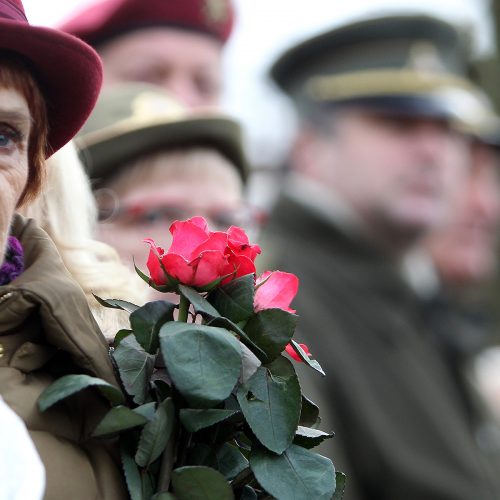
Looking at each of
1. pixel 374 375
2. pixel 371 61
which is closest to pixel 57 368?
pixel 374 375

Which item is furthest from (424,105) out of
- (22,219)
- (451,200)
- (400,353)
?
(22,219)

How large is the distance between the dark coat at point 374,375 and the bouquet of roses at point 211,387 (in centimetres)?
209

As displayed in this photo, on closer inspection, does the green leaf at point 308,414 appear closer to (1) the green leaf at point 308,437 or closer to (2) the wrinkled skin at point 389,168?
(1) the green leaf at point 308,437

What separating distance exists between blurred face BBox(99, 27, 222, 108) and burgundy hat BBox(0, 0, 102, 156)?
2.08 m

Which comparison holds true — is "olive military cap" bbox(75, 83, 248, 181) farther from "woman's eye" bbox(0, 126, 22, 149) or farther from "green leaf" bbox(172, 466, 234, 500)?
"green leaf" bbox(172, 466, 234, 500)

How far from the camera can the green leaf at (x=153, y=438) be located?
5.37 feet

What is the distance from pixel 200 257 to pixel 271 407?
0.22 metres

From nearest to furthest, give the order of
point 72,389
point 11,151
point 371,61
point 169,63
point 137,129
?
point 72,389
point 11,151
point 137,129
point 169,63
point 371,61

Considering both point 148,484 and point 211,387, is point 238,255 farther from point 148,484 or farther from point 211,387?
point 148,484

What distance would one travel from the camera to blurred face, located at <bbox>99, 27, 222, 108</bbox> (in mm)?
3934

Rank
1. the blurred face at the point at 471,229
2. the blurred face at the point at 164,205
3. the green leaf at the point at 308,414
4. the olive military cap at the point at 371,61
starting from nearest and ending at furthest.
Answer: the green leaf at the point at 308,414
the blurred face at the point at 164,205
the olive military cap at the point at 371,61
the blurred face at the point at 471,229

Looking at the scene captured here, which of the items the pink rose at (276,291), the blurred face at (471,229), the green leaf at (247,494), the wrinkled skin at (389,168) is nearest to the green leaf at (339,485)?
the green leaf at (247,494)

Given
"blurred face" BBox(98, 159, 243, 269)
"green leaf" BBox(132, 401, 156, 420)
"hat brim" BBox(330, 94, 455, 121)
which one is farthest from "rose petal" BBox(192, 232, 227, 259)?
"hat brim" BBox(330, 94, 455, 121)

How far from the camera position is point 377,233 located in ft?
16.3
